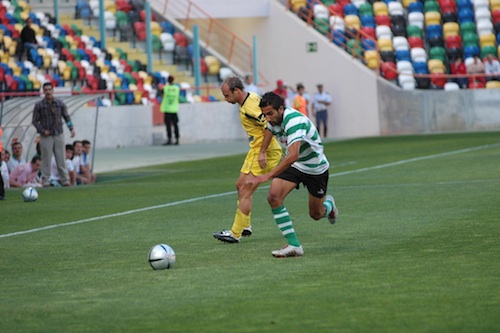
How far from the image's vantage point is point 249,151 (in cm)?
1427

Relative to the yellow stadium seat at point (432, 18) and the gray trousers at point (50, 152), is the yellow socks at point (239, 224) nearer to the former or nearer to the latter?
the gray trousers at point (50, 152)

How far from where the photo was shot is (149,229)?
622 inches

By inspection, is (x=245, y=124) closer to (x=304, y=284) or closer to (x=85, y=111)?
(x=304, y=284)

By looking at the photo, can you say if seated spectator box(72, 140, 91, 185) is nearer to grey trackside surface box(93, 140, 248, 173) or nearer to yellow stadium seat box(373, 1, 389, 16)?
grey trackside surface box(93, 140, 248, 173)

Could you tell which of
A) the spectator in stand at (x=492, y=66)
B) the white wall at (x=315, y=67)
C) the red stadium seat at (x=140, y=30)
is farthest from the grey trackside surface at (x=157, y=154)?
the spectator in stand at (x=492, y=66)

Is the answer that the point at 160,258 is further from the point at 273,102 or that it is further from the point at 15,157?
the point at 15,157

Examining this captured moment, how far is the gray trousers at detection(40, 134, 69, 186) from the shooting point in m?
24.8

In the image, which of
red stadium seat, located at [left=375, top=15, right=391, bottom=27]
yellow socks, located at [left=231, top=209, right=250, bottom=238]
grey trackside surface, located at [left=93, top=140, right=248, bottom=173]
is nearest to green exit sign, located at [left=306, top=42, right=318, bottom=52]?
red stadium seat, located at [left=375, top=15, right=391, bottom=27]

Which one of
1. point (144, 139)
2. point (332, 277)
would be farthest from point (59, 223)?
point (144, 139)

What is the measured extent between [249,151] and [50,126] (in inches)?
446

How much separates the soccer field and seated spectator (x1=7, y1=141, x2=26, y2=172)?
2.51 m

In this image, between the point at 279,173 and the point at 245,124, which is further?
the point at 245,124

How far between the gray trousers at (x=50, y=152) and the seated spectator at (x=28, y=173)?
1.63 ft

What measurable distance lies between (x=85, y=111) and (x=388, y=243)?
1011 inches
